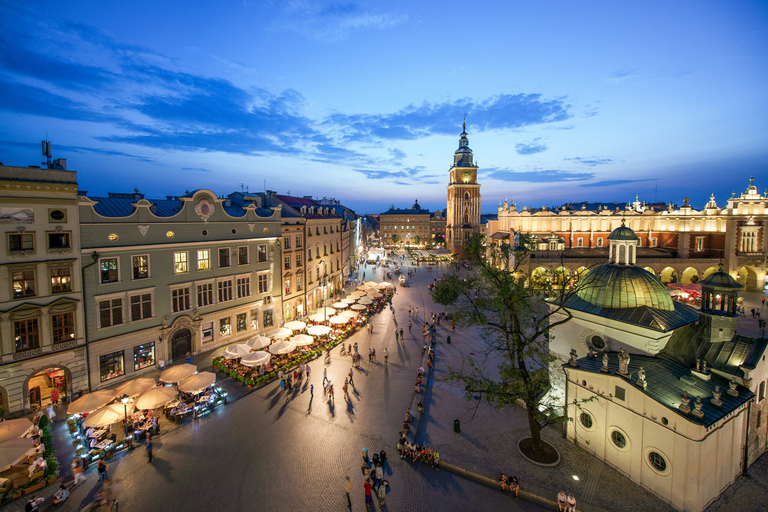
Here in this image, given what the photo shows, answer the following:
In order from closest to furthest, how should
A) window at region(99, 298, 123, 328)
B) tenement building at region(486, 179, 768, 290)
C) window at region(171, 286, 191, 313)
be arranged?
window at region(99, 298, 123, 328) < window at region(171, 286, 191, 313) < tenement building at region(486, 179, 768, 290)

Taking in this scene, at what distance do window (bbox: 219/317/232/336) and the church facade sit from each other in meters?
92.7

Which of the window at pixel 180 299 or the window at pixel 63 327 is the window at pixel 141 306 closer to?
the window at pixel 180 299

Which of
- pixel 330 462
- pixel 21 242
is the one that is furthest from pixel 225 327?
pixel 330 462

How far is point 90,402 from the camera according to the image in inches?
748

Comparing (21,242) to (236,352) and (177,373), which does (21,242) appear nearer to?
(177,373)

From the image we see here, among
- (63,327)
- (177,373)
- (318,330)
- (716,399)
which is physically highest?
(63,327)

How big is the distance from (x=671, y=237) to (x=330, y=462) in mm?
76047

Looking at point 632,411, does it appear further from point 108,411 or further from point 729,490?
point 108,411

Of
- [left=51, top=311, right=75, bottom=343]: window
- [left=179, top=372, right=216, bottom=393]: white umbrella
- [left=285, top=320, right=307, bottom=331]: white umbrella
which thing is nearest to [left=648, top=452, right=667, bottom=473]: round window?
[left=179, top=372, right=216, bottom=393]: white umbrella

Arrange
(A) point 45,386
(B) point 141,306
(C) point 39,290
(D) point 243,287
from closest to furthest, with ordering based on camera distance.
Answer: (C) point 39,290 < (A) point 45,386 < (B) point 141,306 < (D) point 243,287

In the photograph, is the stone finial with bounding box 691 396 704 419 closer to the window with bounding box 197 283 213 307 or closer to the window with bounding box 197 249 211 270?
the window with bounding box 197 283 213 307

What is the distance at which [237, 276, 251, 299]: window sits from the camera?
32344mm

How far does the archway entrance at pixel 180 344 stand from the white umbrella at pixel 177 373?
5504 mm

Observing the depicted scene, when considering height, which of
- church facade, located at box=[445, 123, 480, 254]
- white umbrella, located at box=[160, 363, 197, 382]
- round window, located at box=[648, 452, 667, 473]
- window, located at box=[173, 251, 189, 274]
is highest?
church facade, located at box=[445, 123, 480, 254]
